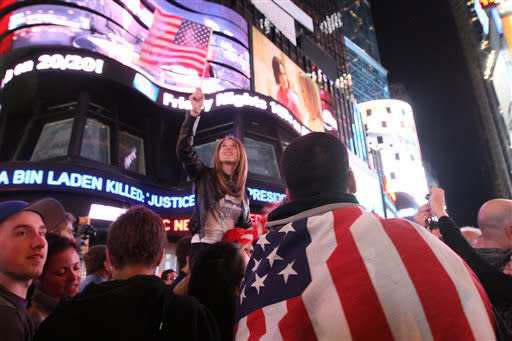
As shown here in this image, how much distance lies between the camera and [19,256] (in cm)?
239

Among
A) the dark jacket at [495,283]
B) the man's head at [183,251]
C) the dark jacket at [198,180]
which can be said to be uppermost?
the dark jacket at [198,180]

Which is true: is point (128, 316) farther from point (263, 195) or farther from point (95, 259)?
point (263, 195)

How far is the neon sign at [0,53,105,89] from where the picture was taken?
12.4 metres

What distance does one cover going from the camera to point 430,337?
1251 millimetres

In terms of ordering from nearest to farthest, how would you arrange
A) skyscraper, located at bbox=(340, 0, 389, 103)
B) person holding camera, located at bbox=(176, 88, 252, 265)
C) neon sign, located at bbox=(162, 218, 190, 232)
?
person holding camera, located at bbox=(176, 88, 252, 265)
neon sign, located at bbox=(162, 218, 190, 232)
skyscraper, located at bbox=(340, 0, 389, 103)

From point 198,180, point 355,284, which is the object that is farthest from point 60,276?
point 355,284

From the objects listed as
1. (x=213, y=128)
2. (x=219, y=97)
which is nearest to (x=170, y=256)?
(x=213, y=128)

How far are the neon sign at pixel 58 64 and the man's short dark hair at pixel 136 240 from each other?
12.0 metres

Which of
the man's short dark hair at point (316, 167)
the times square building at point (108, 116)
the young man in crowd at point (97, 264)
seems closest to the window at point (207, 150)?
the times square building at point (108, 116)

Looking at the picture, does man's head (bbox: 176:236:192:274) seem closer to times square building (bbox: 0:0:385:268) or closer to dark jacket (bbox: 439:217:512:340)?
dark jacket (bbox: 439:217:512:340)

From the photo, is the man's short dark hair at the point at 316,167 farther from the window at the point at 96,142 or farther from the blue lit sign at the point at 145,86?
the blue lit sign at the point at 145,86

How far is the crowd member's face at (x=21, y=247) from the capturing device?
2.36 meters

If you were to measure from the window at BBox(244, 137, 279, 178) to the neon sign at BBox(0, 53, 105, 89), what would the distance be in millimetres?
6700

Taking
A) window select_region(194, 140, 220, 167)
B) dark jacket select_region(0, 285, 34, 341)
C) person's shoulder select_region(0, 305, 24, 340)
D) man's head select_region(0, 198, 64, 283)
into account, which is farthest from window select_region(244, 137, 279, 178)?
person's shoulder select_region(0, 305, 24, 340)
